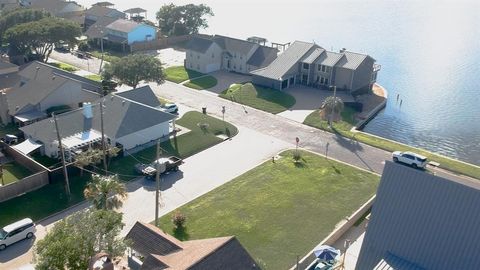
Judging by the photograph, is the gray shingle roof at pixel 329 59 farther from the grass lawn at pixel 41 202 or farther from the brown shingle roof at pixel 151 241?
the brown shingle roof at pixel 151 241

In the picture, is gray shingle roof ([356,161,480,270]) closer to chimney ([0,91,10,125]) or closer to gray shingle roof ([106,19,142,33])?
chimney ([0,91,10,125])

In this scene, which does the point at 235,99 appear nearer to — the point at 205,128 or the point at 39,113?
the point at 205,128

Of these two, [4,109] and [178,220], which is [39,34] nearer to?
[4,109]

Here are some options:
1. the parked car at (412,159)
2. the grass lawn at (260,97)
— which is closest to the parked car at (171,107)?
the grass lawn at (260,97)

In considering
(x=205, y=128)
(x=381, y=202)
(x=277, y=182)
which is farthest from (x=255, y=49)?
(x=381, y=202)

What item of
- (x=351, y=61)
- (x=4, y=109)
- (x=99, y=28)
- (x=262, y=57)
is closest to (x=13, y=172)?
(x=4, y=109)

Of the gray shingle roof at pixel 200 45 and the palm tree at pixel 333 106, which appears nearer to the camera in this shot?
the palm tree at pixel 333 106

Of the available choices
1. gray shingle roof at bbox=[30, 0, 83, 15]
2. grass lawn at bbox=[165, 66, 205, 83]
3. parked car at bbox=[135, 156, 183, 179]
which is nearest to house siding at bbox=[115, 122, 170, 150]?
parked car at bbox=[135, 156, 183, 179]
